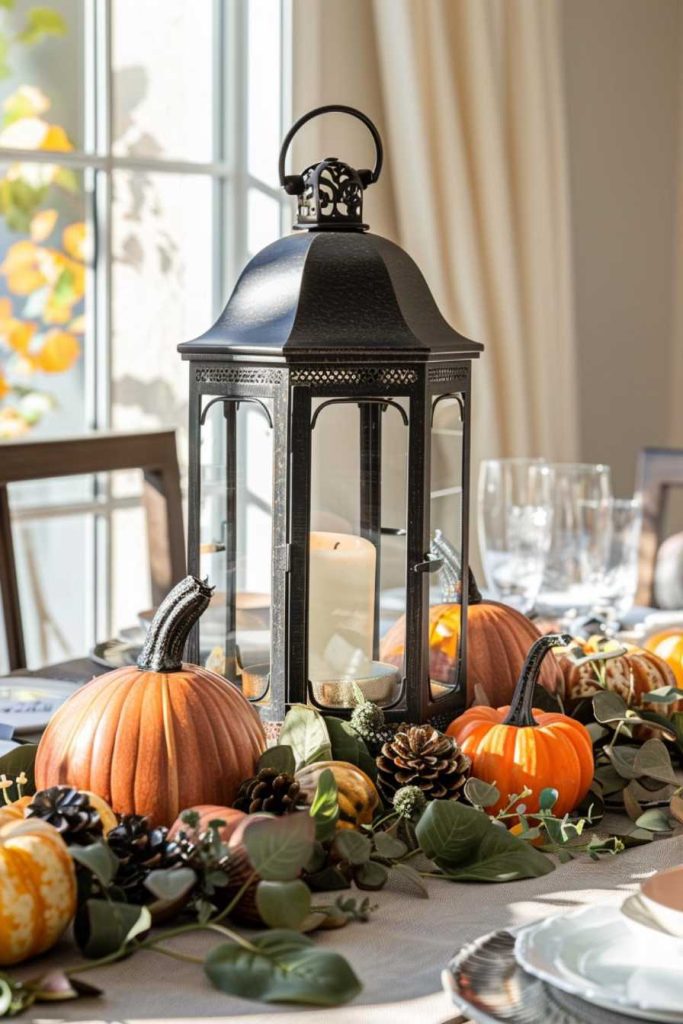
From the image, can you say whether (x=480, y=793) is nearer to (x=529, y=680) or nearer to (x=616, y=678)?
(x=529, y=680)

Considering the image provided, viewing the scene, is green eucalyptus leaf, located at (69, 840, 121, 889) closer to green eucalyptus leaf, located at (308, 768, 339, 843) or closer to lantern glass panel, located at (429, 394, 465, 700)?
green eucalyptus leaf, located at (308, 768, 339, 843)

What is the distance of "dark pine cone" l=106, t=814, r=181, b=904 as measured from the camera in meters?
0.74

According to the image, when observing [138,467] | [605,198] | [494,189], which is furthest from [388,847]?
[605,198]

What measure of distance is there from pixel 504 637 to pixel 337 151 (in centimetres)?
202

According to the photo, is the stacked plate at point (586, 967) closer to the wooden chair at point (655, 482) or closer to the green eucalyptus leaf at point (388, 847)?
the green eucalyptus leaf at point (388, 847)

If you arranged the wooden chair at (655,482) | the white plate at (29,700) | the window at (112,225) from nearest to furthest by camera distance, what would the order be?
the white plate at (29,700)
the wooden chair at (655,482)
the window at (112,225)

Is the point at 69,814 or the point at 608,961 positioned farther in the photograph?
the point at 69,814

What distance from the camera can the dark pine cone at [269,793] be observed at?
817mm

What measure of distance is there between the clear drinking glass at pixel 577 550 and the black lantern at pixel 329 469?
66 centimetres

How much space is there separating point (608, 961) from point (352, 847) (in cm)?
20

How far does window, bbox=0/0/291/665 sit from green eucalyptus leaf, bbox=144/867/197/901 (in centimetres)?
200

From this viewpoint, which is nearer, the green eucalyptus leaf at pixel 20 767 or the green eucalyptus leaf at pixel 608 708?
the green eucalyptus leaf at pixel 20 767

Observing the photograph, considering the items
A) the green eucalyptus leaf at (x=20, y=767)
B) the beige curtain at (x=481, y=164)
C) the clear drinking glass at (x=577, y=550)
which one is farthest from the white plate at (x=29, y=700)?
the beige curtain at (x=481, y=164)

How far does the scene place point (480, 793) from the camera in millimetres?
888
